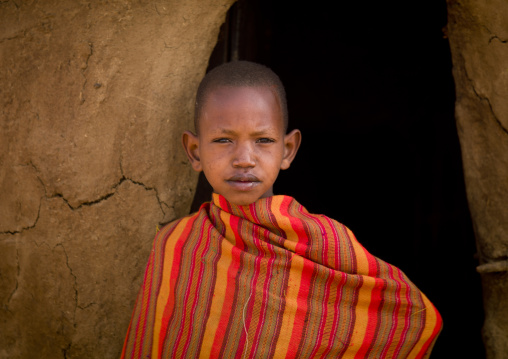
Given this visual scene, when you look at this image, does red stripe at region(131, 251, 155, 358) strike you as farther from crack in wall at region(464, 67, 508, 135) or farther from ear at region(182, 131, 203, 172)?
crack in wall at region(464, 67, 508, 135)

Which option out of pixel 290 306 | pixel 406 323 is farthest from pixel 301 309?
pixel 406 323

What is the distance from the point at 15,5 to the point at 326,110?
238cm

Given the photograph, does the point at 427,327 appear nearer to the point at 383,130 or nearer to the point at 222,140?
the point at 222,140

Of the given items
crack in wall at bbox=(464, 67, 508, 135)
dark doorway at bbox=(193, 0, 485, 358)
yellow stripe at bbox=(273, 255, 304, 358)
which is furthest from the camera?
dark doorway at bbox=(193, 0, 485, 358)

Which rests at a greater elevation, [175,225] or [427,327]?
[175,225]

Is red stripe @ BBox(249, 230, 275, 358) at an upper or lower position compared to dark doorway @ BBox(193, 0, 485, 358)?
lower

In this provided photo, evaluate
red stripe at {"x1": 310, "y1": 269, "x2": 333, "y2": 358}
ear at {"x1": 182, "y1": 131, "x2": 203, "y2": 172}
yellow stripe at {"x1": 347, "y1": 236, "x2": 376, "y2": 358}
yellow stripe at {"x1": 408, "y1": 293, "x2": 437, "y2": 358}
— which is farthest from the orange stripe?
ear at {"x1": 182, "y1": 131, "x2": 203, "y2": 172}

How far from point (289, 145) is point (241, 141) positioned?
0.27m

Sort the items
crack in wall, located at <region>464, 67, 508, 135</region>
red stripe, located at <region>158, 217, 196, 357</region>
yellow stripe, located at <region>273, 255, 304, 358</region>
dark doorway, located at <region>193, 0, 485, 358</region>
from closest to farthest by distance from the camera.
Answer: yellow stripe, located at <region>273, 255, 304, 358</region> → red stripe, located at <region>158, 217, 196, 357</region> → crack in wall, located at <region>464, 67, 508, 135</region> → dark doorway, located at <region>193, 0, 485, 358</region>

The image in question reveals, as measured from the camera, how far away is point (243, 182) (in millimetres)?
1487

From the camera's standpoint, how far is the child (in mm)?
1459

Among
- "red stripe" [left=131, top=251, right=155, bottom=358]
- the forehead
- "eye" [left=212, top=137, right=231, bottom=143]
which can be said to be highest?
the forehead

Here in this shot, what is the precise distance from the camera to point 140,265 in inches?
70.2

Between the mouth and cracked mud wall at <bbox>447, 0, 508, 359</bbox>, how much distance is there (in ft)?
2.91
